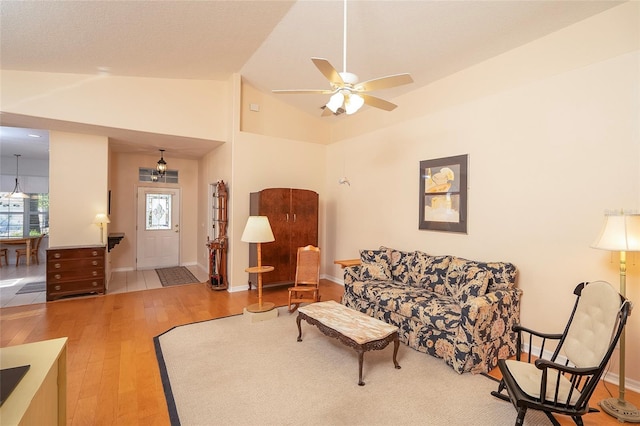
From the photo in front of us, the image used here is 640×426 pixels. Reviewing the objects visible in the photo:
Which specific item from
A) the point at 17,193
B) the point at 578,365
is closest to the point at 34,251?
the point at 17,193

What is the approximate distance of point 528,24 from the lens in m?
3.06

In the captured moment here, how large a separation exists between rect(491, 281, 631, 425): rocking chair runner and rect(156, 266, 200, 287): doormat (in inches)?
223

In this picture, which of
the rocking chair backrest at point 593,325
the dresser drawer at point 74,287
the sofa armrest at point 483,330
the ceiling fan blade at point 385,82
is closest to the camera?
the rocking chair backrest at point 593,325

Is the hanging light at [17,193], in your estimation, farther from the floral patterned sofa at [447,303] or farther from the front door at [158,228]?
the floral patterned sofa at [447,303]

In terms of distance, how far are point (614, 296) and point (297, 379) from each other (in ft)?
8.03

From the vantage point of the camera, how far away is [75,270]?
502 centimetres

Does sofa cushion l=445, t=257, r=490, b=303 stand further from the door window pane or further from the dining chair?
the dining chair

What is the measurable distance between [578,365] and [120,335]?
4.43 meters

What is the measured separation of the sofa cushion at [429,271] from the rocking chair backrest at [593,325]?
150 cm

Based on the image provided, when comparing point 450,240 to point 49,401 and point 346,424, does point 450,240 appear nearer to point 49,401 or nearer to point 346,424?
point 346,424

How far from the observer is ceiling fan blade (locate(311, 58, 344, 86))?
2045mm

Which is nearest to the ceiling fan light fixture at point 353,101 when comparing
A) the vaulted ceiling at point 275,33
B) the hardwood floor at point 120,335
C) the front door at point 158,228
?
the vaulted ceiling at point 275,33

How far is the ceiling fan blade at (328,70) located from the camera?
6.71 ft

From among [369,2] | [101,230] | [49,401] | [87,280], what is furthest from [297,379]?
[101,230]
